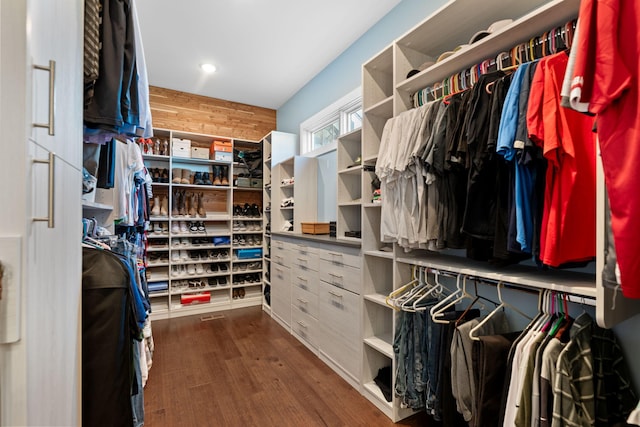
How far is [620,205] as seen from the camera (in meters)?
0.74

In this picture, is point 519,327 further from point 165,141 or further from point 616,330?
point 165,141

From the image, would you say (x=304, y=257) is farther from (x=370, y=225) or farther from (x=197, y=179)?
(x=197, y=179)

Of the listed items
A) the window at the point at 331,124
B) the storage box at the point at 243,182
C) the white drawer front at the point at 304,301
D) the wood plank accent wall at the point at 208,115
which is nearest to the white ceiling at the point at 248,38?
the wood plank accent wall at the point at 208,115

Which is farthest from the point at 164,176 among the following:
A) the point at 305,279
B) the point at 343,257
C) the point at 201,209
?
the point at 343,257

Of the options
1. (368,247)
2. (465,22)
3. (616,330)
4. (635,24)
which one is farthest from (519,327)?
(465,22)

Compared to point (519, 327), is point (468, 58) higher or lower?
higher

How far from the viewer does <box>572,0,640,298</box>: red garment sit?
71 centimetres

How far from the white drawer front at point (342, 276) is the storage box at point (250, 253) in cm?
175

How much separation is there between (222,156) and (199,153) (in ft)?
0.91

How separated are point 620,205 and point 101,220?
2.48m

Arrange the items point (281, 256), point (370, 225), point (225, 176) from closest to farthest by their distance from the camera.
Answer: point (370, 225) → point (281, 256) → point (225, 176)

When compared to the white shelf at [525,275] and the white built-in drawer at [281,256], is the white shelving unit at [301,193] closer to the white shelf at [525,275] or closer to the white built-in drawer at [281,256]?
the white built-in drawer at [281,256]

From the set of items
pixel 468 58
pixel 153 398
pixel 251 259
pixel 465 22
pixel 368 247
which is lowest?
pixel 153 398

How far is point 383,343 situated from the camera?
1915mm
